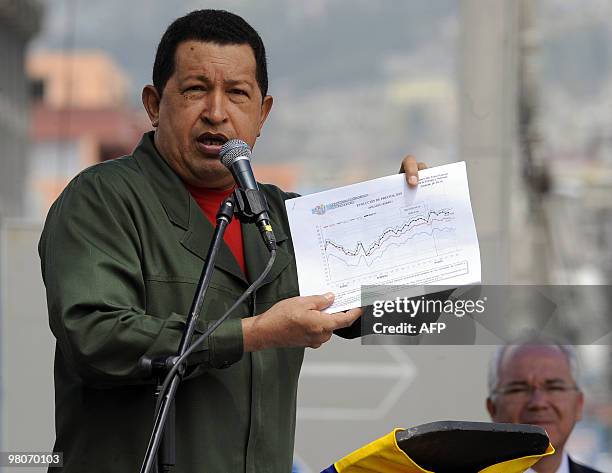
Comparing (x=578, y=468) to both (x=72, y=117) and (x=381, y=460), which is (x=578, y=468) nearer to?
(x=381, y=460)

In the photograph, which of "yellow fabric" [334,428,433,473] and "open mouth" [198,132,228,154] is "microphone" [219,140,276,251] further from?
"yellow fabric" [334,428,433,473]

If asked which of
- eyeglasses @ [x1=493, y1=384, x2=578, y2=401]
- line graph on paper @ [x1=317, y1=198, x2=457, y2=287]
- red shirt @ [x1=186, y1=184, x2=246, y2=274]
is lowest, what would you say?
eyeglasses @ [x1=493, y1=384, x2=578, y2=401]

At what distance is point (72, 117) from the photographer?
73.1 m

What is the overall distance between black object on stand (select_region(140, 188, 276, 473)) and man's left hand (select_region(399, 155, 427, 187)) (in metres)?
0.44

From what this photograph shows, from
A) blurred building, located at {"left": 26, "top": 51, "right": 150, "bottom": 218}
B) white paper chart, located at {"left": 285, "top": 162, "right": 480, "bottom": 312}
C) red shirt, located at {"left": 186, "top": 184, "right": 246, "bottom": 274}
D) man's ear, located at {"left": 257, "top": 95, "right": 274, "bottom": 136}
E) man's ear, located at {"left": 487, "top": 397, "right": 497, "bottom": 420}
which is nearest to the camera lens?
white paper chart, located at {"left": 285, "top": 162, "right": 480, "bottom": 312}

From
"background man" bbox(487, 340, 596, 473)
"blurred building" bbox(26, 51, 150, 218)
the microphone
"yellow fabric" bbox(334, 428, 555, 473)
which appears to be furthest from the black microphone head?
"blurred building" bbox(26, 51, 150, 218)

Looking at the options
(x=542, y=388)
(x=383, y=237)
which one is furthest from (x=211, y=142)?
(x=542, y=388)

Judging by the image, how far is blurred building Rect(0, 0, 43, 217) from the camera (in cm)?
4421

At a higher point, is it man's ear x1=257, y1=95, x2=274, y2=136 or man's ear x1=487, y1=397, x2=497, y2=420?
man's ear x1=257, y1=95, x2=274, y2=136

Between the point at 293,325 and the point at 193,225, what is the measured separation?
0.47 m

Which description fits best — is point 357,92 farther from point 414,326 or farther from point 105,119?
point 414,326

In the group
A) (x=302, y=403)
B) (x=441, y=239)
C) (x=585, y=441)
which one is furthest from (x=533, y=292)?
(x=441, y=239)

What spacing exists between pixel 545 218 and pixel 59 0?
53.7 meters

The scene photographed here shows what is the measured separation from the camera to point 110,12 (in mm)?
140750
